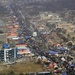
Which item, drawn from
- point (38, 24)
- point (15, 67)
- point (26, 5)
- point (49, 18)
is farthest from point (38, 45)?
point (26, 5)

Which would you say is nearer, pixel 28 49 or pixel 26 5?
pixel 28 49

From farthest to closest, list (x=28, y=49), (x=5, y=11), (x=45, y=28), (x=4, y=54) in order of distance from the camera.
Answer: (x=5, y=11) → (x=45, y=28) → (x=28, y=49) → (x=4, y=54)

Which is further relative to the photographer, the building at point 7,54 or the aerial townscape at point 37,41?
the building at point 7,54

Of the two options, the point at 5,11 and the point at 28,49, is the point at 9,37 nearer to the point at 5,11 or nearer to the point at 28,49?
the point at 28,49

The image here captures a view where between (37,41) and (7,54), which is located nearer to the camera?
(7,54)

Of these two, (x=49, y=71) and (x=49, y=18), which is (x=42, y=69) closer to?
(x=49, y=71)

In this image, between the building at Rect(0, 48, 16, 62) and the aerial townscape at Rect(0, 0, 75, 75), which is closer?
the aerial townscape at Rect(0, 0, 75, 75)

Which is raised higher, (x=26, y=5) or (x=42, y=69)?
(x=26, y=5)

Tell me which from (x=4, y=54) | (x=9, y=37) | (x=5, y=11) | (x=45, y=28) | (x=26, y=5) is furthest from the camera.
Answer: (x=26, y=5)
